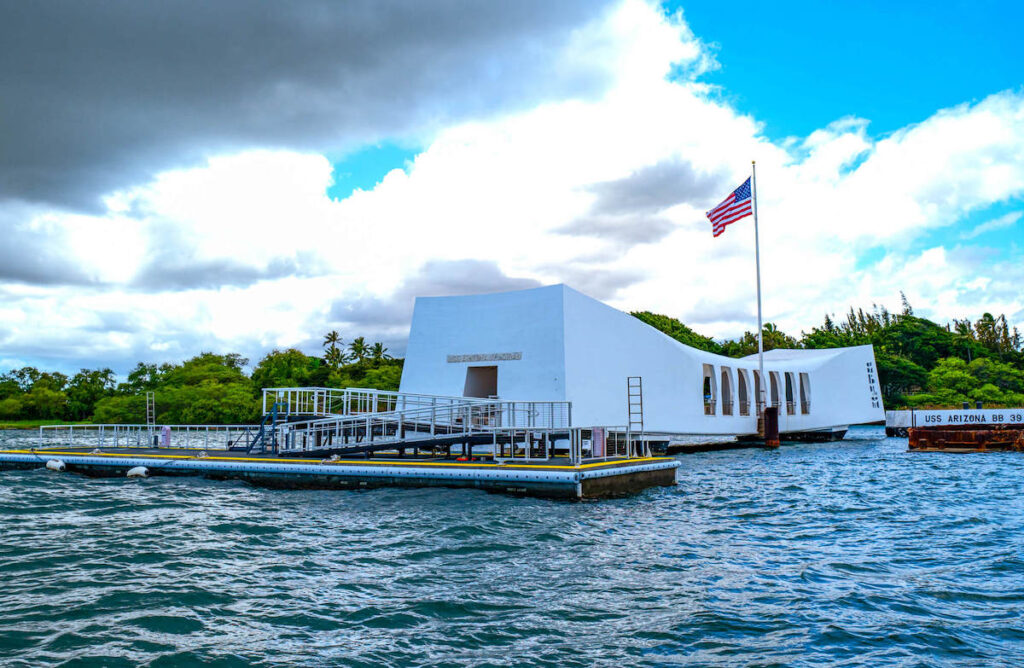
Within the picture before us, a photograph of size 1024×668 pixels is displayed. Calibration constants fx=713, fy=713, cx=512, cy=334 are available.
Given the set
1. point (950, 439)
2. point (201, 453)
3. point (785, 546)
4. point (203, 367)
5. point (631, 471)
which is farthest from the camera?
point (203, 367)

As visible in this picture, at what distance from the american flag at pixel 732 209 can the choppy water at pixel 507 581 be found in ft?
61.1

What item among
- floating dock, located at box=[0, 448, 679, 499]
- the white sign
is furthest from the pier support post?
floating dock, located at box=[0, 448, 679, 499]

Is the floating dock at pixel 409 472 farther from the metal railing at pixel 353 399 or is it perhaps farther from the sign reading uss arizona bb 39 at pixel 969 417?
the sign reading uss arizona bb 39 at pixel 969 417

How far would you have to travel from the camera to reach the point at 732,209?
105 ft

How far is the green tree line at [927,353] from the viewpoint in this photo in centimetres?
6481

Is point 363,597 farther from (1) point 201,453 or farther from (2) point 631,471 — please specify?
(1) point 201,453

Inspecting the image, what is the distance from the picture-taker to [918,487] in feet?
59.7

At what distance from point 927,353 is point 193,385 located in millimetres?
83331

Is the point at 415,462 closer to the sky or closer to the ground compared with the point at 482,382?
closer to the ground

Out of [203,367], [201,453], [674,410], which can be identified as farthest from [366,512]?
[203,367]

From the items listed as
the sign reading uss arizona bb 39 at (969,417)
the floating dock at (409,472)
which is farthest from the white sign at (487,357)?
the sign reading uss arizona bb 39 at (969,417)

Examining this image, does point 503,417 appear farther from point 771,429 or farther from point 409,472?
point 771,429

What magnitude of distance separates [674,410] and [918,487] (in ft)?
45.1

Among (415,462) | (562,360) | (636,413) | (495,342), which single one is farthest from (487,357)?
(415,462)
